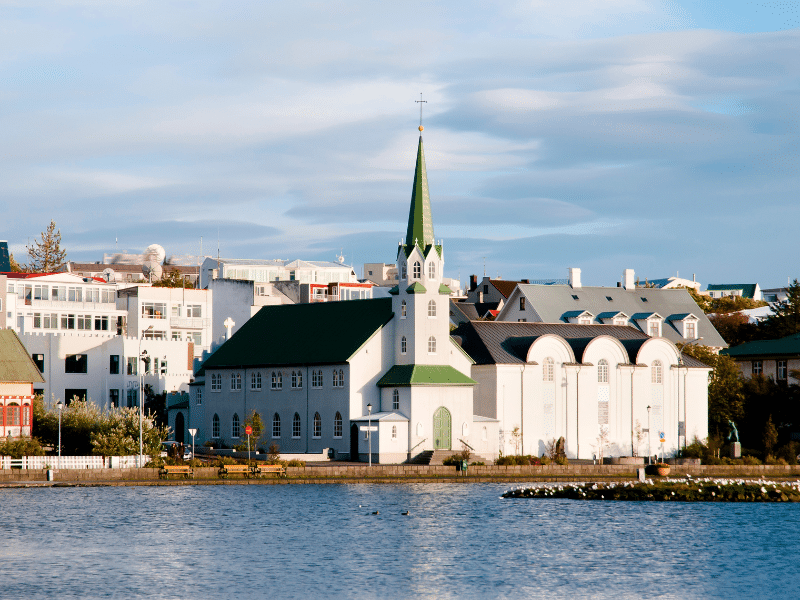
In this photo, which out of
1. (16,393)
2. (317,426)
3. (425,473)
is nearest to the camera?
(425,473)

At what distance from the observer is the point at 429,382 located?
90438mm

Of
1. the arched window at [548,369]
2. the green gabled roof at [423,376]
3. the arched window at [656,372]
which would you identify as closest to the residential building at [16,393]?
the green gabled roof at [423,376]

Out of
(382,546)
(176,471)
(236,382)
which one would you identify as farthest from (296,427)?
(382,546)

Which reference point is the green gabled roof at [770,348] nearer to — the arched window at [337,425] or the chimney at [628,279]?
the chimney at [628,279]

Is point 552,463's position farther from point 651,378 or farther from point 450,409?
point 651,378

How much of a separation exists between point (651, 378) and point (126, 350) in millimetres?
41546

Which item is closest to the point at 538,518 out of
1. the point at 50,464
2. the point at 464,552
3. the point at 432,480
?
the point at 464,552

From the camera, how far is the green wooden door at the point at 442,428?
298 feet

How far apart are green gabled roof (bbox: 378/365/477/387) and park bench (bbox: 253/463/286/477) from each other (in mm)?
13585

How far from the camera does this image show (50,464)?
248 feet

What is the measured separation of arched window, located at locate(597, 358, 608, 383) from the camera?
327ft

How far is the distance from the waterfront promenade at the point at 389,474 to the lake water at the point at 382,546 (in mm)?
1040

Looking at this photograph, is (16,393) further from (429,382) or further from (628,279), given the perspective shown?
(628,279)

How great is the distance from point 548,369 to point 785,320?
122 ft
